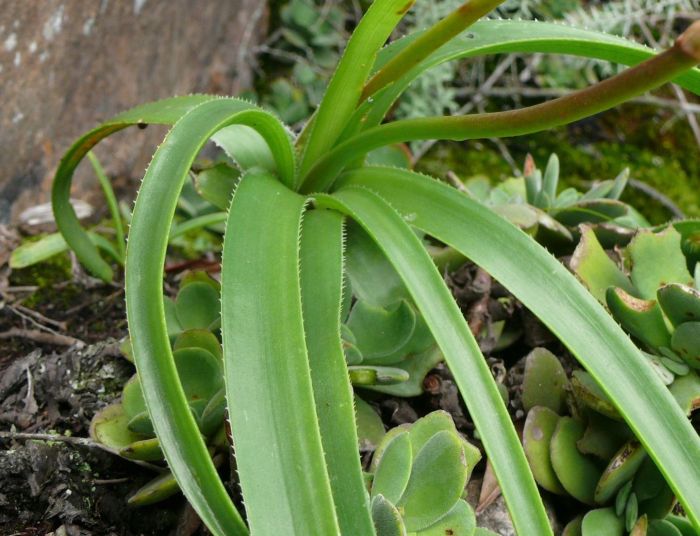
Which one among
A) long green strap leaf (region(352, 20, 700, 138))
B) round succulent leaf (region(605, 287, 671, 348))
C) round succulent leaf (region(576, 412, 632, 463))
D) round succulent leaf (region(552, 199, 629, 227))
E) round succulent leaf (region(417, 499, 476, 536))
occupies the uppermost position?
long green strap leaf (region(352, 20, 700, 138))

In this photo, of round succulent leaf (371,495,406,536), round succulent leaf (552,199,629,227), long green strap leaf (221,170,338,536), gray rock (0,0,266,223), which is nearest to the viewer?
long green strap leaf (221,170,338,536)

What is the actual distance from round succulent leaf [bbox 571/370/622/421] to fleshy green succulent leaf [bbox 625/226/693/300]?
182 millimetres

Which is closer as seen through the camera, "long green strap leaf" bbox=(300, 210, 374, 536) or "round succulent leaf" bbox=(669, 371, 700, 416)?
"long green strap leaf" bbox=(300, 210, 374, 536)

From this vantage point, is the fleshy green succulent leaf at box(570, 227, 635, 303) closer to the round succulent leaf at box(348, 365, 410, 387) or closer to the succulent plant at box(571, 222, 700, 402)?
the succulent plant at box(571, 222, 700, 402)

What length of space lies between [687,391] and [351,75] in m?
0.58

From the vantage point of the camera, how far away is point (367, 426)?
99 centimetres

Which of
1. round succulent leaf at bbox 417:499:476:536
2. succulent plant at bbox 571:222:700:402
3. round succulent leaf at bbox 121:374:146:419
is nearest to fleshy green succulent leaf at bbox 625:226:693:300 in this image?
succulent plant at bbox 571:222:700:402

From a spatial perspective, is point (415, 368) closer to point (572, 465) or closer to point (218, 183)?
point (572, 465)

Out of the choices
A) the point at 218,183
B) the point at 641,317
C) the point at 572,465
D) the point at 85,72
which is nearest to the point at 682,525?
the point at 572,465

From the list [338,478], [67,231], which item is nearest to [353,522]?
[338,478]

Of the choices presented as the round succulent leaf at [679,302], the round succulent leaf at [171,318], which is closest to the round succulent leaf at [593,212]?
the round succulent leaf at [679,302]

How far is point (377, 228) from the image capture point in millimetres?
962

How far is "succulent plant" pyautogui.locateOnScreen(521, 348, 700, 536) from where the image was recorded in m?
0.93

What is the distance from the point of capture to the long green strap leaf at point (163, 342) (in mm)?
717
